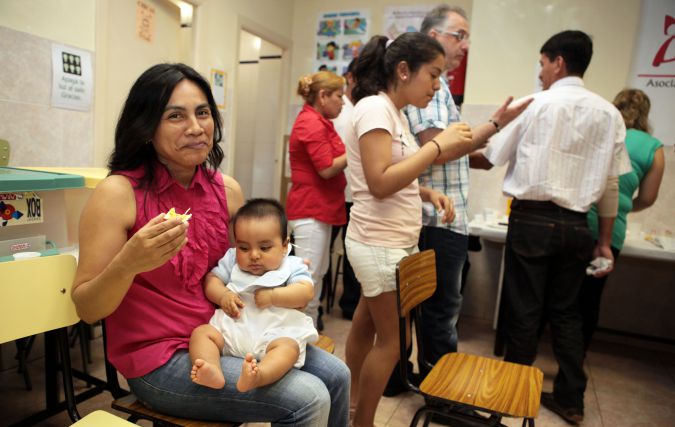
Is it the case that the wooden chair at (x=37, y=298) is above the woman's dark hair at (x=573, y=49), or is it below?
below

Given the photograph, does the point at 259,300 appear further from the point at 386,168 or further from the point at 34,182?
the point at 34,182

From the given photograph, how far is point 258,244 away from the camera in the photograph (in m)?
1.29

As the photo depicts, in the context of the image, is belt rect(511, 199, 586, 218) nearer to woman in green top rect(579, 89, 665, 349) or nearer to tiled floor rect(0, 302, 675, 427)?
woman in green top rect(579, 89, 665, 349)

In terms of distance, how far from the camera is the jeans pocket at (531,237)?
216 centimetres

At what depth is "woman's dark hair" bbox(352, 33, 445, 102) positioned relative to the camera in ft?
5.26

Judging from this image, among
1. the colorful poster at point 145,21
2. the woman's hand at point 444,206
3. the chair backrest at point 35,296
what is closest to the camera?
the chair backrest at point 35,296

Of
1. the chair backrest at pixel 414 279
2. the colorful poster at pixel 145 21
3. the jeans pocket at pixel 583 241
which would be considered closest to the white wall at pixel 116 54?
the colorful poster at pixel 145 21

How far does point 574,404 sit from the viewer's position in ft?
7.49

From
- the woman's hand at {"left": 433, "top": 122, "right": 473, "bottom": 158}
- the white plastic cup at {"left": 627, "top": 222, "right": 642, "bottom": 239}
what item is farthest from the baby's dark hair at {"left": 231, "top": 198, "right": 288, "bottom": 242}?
the white plastic cup at {"left": 627, "top": 222, "right": 642, "bottom": 239}

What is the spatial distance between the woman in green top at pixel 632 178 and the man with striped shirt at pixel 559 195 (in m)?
0.40

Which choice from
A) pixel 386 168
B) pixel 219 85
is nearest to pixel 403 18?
pixel 219 85

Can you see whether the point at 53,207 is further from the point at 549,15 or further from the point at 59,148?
the point at 549,15

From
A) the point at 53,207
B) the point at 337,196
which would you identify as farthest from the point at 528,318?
the point at 53,207

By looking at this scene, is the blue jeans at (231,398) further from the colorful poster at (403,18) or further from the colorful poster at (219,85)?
the colorful poster at (403,18)
